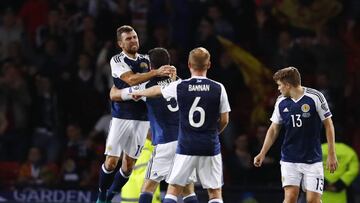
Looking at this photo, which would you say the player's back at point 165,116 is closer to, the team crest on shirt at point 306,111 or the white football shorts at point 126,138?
the white football shorts at point 126,138

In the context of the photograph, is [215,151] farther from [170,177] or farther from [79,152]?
[79,152]

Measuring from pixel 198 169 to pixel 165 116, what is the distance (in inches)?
41.9

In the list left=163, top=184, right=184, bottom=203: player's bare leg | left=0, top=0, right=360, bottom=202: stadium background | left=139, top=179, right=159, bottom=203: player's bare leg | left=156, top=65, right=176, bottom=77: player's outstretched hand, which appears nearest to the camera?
left=163, top=184, right=184, bottom=203: player's bare leg

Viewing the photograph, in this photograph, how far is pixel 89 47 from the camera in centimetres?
1956

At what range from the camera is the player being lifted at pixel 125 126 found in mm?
13805

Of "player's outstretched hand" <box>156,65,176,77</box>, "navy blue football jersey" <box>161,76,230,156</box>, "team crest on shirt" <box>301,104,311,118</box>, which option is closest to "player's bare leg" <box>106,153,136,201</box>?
"player's outstretched hand" <box>156,65,176,77</box>

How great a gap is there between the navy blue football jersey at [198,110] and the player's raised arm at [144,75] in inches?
14.5

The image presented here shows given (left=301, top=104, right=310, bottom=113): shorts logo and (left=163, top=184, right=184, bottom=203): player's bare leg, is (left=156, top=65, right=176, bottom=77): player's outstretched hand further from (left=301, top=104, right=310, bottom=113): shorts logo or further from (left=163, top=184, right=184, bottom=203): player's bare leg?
(left=301, top=104, right=310, bottom=113): shorts logo

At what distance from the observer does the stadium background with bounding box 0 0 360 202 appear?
18844 mm

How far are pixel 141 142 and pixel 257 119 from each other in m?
5.22

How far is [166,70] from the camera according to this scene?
12742 mm

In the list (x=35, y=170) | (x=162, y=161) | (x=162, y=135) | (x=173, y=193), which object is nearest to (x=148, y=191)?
(x=162, y=161)

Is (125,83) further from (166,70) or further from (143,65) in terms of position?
A: (166,70)

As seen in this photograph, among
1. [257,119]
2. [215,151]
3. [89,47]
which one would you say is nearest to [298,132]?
[215,151]
